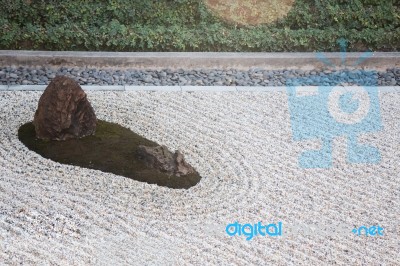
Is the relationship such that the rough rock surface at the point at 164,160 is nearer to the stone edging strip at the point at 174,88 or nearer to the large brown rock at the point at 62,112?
the large brown rock at the point at 62,112

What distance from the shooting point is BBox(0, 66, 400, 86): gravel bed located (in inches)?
351

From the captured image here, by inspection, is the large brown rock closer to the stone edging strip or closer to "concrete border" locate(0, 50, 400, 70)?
the stone edging strip

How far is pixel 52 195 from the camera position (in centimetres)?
622

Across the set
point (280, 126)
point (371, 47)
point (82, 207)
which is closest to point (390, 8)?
point (371, 47)

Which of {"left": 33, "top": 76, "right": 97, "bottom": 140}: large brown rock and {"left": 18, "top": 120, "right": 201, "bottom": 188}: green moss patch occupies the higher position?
{"left": 33, "top": 76, "right": 97, "bottom": 140}: large brown rock

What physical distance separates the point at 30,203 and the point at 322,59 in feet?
17.7

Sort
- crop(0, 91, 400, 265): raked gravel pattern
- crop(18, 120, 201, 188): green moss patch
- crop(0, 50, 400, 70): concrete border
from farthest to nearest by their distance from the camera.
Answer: crop(0, 50, 400, 70): concrete border
crop(18, 120, 201, 188): green moss patch
crop(0, 91, 400, 265): raked gravel pattern

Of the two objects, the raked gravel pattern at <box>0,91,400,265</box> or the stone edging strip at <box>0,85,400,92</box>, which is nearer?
the raked gravel pattern at <box>0,91,400,265</box>

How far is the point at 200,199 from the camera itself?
251 inches

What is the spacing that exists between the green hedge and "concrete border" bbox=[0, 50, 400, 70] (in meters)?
0.35

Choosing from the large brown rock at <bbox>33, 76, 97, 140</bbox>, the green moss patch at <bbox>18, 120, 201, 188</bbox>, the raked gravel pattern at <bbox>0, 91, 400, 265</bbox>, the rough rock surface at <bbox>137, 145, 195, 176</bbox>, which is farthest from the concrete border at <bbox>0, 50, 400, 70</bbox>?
the rough rock surface at <bbox>137, 145, 195, 176</bbox>

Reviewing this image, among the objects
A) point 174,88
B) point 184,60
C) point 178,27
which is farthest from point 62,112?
point 178,27

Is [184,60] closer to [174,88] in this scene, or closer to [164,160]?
[174,88]

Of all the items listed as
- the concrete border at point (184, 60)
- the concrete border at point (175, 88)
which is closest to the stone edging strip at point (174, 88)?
the concrete border at point (175, 88)
